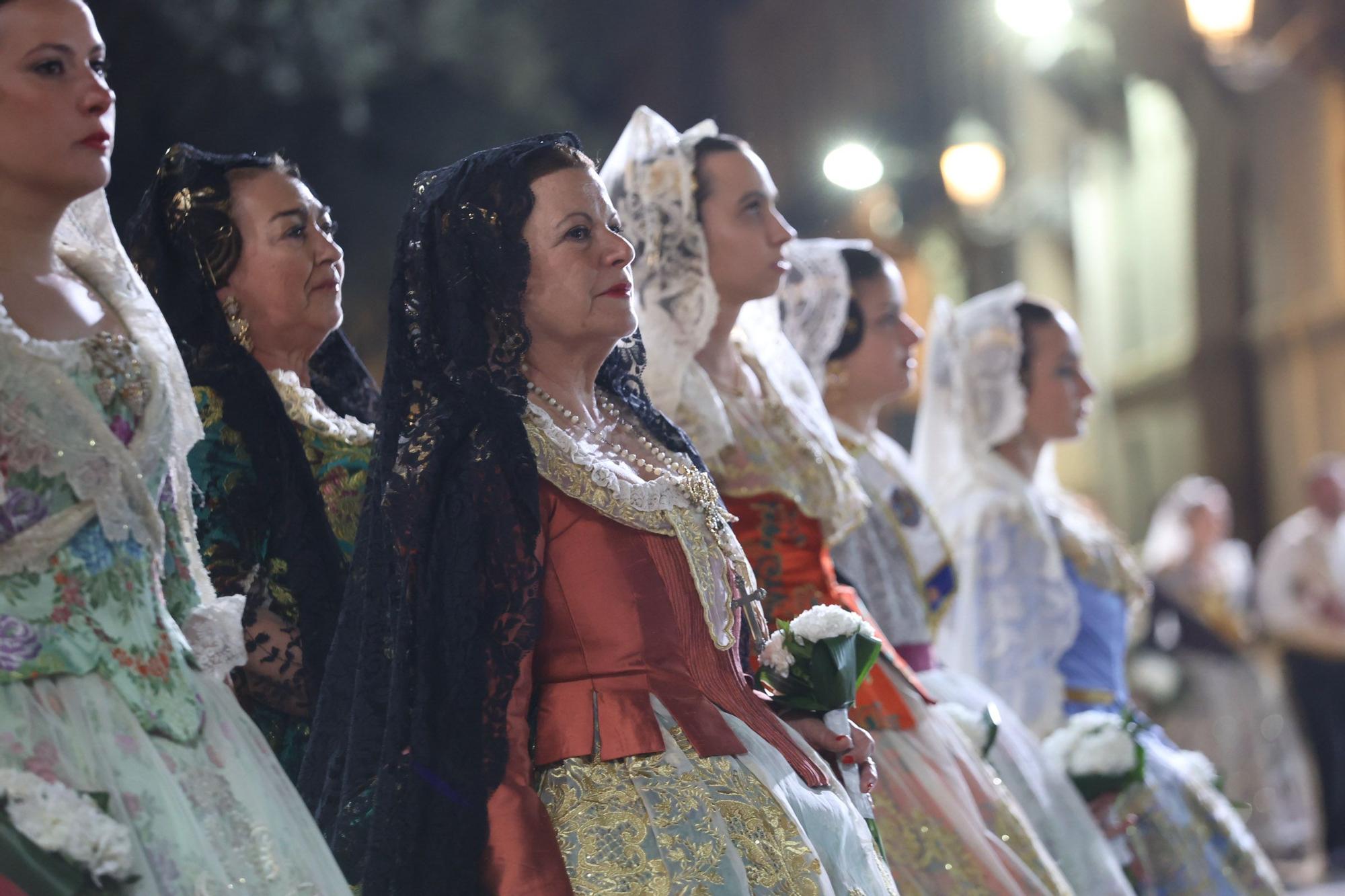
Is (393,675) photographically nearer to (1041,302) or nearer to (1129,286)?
(1041,302)

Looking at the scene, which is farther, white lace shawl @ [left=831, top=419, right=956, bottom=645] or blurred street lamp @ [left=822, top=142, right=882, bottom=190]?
blurred street lamp @ [left=822, top=142, right=882, bottom=190]

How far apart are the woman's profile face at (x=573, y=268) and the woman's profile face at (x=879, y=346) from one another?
215 centimetres

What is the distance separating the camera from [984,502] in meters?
5.74

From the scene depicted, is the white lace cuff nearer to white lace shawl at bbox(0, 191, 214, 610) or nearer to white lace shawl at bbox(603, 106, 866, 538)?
white lace shawl at bbox(0, 191, 214, 610)

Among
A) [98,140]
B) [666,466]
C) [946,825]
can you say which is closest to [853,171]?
[946,825]

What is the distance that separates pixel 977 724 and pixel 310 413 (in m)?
1.85

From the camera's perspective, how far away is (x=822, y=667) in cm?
321

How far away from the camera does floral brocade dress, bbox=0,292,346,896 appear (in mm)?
2389

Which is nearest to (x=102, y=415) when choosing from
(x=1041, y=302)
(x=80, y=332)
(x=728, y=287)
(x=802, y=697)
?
(x=80, y=332)

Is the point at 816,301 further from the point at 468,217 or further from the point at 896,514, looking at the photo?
the point at 468,217

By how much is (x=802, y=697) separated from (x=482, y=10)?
8375mm

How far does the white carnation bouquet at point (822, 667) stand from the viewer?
321 centimetres

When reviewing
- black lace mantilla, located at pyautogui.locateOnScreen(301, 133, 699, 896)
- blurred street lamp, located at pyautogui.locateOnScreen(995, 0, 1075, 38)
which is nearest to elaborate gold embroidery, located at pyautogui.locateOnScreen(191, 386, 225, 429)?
black lace mantilla, located at pyautogui.locateOnScreen(301, 133, 699, 896)

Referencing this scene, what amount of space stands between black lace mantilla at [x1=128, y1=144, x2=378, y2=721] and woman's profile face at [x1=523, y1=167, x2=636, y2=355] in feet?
1.88
